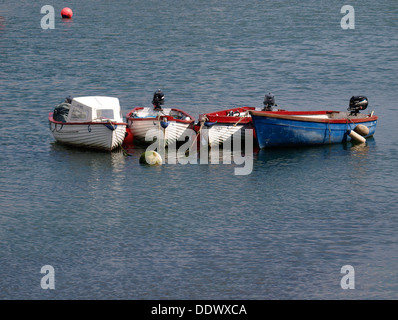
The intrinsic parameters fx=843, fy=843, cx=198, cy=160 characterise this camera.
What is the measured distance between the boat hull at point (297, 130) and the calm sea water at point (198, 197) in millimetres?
598

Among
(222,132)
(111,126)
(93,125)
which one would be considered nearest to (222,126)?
(222,132)

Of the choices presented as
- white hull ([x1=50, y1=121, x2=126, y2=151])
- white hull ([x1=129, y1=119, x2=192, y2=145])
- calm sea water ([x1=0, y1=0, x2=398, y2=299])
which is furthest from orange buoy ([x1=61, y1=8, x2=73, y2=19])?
white hull ([x1=129, y1=119, x2=192, y2=145])

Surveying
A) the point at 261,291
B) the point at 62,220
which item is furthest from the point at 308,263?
the point at 62,220

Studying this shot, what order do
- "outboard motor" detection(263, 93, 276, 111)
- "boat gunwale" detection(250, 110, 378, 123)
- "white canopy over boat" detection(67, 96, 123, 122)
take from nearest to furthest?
"boat gunwale" detection(250, 110, 378, 123), "white canopy over boat" detection(67, 96, 123, 122), "outboard motor" detection(263, 93, 276, 111)

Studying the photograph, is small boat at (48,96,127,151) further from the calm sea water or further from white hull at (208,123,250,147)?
white hull at (208,123,250,147)

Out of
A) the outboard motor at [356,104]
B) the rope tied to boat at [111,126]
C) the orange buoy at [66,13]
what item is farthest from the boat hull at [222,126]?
the orange buoy at [66,13]

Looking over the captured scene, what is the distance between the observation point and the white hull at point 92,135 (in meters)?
44.7

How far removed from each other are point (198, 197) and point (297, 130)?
9.79m

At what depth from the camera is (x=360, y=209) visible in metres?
37.1

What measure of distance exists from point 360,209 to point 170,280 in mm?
11551

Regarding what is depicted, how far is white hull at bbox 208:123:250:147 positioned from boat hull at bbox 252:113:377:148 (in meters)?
1.19

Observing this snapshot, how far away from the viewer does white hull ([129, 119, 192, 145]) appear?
149 ft

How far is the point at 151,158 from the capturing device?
142ft

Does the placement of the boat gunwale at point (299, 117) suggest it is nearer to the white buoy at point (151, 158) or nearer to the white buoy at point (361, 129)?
the white buoy at point (361, 129)
